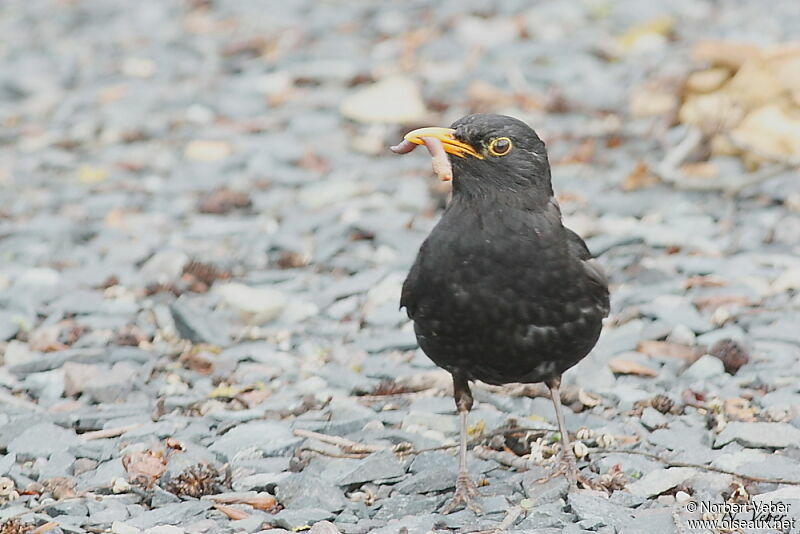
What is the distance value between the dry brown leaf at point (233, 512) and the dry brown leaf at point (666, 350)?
2607mm

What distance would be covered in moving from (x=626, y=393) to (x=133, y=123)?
6.28 meters

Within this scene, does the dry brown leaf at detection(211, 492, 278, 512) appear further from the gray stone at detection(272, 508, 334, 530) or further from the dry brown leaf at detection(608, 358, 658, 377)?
the dry brown leaf at detection(608, 358, 658, 377)

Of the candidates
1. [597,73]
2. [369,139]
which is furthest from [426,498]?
[597,73]

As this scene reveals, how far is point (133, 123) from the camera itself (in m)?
11.3

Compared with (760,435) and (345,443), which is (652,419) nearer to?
(760,435)

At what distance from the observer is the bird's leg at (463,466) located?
543 centimetres

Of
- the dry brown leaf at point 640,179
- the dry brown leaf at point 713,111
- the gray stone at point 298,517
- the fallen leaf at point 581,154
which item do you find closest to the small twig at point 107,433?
the gray stone at point 298,517

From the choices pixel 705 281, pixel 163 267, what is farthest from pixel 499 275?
pixel 163 267

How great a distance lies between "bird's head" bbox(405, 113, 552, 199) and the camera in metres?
5.54

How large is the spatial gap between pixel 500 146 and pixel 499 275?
22.6 inches

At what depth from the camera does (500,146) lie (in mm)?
5531

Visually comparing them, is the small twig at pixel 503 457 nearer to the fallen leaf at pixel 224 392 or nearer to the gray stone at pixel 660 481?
the gray stone at pixel 660 481

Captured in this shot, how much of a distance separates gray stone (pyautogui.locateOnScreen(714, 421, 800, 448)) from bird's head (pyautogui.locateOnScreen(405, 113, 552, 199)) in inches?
55.9

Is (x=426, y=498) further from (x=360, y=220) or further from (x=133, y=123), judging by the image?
(x=133, y=123)
